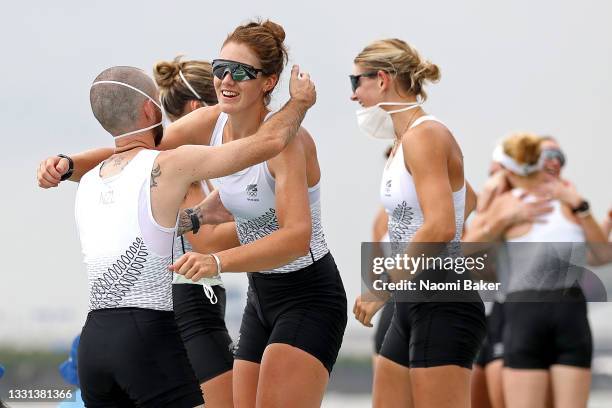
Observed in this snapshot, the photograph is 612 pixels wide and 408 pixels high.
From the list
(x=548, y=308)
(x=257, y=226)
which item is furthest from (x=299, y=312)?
(x=548, y=308)

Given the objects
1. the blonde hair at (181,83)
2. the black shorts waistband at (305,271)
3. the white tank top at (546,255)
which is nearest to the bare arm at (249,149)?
the black shorts waistband at (305,271)

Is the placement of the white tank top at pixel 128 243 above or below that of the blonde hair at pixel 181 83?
below

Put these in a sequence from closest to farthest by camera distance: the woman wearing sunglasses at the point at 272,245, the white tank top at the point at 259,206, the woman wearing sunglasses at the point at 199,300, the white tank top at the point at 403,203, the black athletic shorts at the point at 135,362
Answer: the black athletic shorts at the point at 135,362
the woman wearing sunglasses at the point at 272,245
the white tank top at the point at 259,206
the white tank top at the point at 403,203
the woman wearing sunglasses at the point at 199,300

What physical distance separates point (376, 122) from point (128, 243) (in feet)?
6.90

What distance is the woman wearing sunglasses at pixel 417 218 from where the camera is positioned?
5570mm

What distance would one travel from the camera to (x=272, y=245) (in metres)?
5.05

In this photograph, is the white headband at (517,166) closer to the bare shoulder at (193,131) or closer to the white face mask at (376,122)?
the white face mask at (376,122)

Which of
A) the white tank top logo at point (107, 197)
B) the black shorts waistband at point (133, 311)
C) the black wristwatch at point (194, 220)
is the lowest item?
the black shorts waistband at point (133, 311)

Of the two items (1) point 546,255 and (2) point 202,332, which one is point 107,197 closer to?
(2) point 202,332

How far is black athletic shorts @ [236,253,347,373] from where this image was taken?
531 cm

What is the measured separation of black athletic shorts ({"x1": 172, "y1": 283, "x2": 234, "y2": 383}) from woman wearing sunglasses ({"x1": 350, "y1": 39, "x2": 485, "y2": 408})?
2.46ft

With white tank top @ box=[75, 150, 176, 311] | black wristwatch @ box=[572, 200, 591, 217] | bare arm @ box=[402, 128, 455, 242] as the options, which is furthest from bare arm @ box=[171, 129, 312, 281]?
black wristwatch @ box=[572, 200, 591, 217]

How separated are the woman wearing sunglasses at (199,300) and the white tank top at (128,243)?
0.81 metres

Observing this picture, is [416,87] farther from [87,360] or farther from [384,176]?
[87,360]
